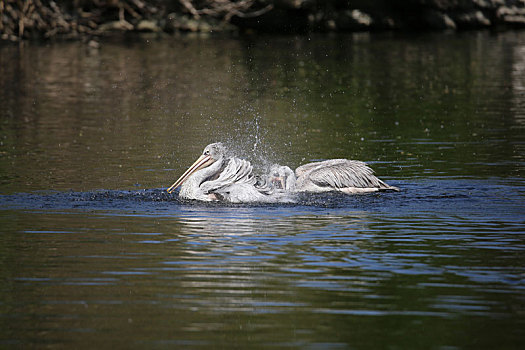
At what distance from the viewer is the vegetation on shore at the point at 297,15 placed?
170 ft

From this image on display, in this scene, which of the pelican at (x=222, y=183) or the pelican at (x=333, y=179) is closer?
the pelican at (x=222, y=183)

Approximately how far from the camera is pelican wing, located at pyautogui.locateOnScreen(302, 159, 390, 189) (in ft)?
41.8

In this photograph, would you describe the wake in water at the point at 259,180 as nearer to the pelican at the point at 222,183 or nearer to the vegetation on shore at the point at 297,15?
the pelican at the point at 222,183

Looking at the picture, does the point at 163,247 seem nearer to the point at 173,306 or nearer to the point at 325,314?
the point at 173,306

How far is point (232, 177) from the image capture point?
1262cm

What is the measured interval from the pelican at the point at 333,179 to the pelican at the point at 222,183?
0.32 meters

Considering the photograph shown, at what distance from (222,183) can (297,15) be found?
4249 cm

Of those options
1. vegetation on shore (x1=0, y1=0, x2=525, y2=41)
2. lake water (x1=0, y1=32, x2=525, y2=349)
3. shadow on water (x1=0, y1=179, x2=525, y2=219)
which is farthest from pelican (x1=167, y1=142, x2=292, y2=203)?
vegetation on shore (x1=0, y1=0, x2=525, y2=41)

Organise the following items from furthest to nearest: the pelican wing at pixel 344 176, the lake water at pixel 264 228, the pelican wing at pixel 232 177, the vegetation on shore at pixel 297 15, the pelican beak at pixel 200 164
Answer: the vegetation on shore at pixel 297 15, the pelican beak at pixel 200 164, the pelican wing at pixel 344 176, the pelican wing at pixel 232 177, the lake water at pixel 264 228

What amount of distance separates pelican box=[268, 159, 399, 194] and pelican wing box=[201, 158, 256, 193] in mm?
460

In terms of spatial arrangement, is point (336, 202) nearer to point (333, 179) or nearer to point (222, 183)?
point (333, 179)

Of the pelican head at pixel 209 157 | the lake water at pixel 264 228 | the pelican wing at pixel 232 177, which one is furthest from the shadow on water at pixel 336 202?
the pelican head at pixel 209 157

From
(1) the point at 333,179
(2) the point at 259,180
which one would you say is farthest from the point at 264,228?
(2) the point at 259,180

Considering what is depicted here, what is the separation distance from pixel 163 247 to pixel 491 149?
8.12 metres
